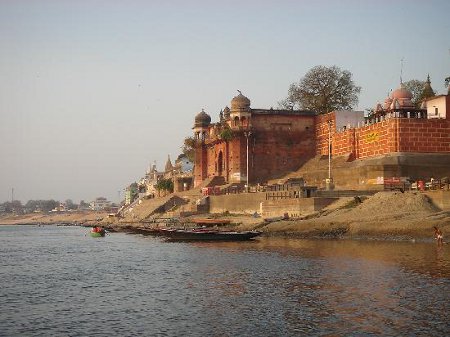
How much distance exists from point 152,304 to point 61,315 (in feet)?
10.3

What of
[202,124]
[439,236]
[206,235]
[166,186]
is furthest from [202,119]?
[439,236]

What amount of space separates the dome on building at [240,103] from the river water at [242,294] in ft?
121

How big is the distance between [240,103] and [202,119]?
1383 centimetres

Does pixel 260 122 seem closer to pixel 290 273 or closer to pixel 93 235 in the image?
pixel 93 235

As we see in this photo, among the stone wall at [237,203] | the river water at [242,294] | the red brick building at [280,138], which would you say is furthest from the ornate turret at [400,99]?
the river water at [242,294]

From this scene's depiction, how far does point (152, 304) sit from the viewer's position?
73.0 feet

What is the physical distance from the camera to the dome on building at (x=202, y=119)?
87438mm

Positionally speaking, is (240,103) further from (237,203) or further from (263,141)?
(237,203)

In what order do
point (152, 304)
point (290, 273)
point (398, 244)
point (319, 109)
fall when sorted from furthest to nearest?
point (319, 109) < point (398, 244) < point (290, 273) < point (152, 304)

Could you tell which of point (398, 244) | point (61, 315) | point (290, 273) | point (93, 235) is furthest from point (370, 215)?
point (93, 235)

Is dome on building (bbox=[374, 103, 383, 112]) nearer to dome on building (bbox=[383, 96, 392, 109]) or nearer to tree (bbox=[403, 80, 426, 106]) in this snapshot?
dome on building (bbox=[383, 96, 392, 109])

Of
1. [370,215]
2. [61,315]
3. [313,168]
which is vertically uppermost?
[313,168]

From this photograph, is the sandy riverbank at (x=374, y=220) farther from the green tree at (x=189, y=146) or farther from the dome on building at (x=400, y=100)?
the green tree at (x=189, y=146)

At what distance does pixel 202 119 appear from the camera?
87438mm
